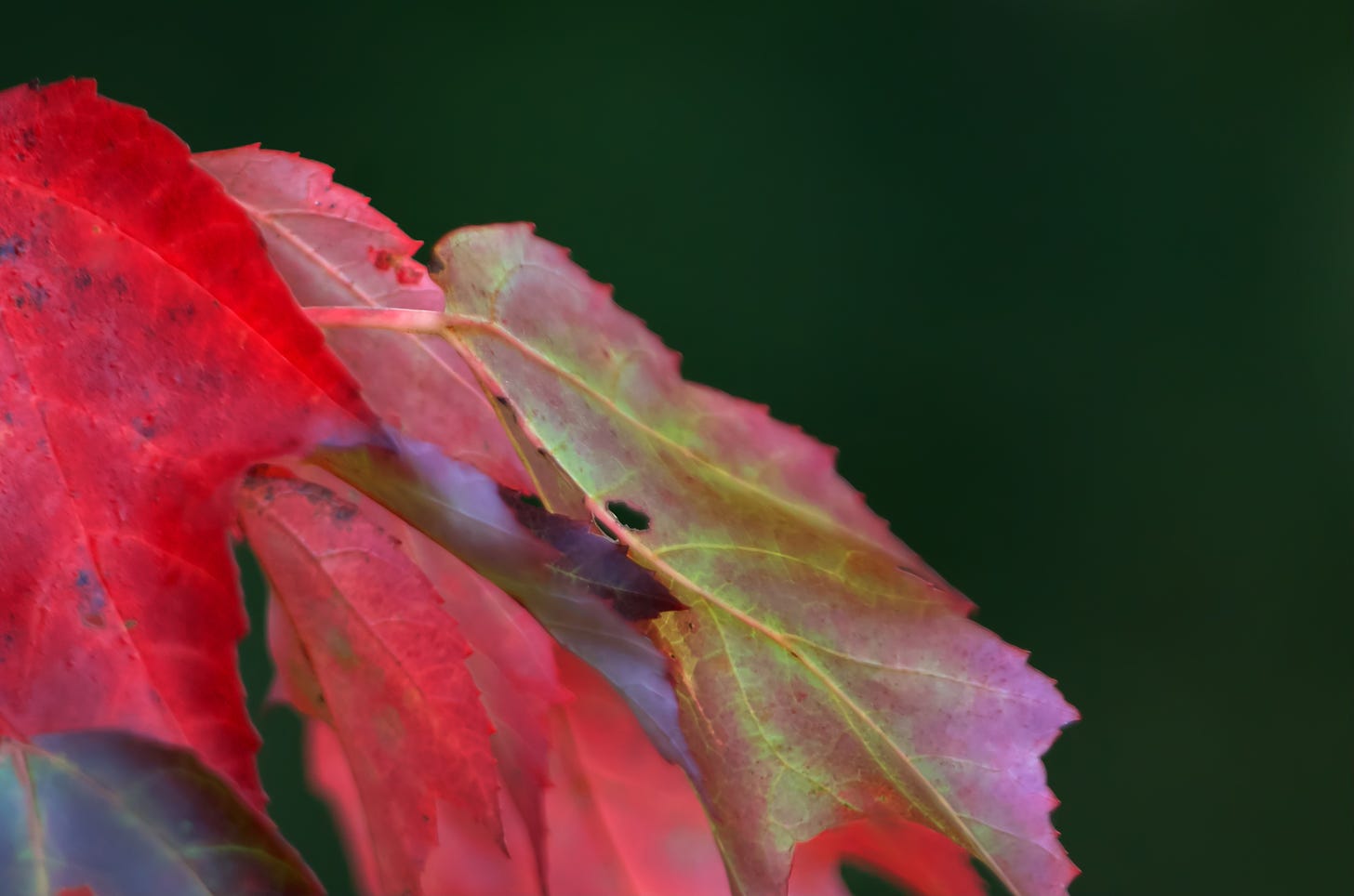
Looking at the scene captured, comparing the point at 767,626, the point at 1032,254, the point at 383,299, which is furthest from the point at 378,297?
the point at 1032,254

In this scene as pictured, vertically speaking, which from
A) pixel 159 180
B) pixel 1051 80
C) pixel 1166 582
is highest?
pixel 1051 80

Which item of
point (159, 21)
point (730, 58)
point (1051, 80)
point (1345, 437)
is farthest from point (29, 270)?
point (1345, 437)

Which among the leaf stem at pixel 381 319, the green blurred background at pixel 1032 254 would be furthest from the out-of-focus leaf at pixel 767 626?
the green blurred background at pixel 1032 254

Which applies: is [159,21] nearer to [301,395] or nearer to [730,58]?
[730,58]

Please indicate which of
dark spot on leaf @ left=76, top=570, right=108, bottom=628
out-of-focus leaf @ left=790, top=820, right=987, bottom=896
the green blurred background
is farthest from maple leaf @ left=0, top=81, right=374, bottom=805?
the green blurred background

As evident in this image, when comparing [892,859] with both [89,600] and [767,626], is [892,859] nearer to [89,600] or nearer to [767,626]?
[767,626]
